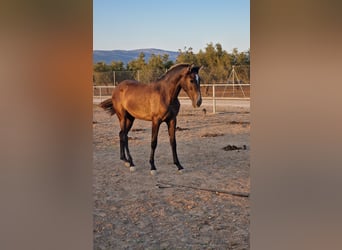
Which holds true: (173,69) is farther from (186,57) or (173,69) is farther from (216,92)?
(216,92)

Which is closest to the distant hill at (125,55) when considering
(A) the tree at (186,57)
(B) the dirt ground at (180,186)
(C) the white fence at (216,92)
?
(A) the tree at (186,57)

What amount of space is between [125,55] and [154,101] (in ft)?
1.14

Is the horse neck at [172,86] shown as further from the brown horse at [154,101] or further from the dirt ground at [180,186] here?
the dirt ground at [180,186]

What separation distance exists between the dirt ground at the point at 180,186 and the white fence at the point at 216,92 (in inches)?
3.2

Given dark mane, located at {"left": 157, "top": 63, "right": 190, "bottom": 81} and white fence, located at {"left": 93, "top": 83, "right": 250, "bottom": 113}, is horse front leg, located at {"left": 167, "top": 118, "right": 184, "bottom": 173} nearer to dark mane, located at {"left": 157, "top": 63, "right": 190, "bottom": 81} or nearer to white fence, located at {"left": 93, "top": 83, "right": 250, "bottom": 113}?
white fence, located at {"left": 93, "top": 83, "right": 250, "bottom": 113}

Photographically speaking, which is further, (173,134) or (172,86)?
(173,134)

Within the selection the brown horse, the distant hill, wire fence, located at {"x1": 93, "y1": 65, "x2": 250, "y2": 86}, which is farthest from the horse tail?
the distant hill

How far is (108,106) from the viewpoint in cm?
256

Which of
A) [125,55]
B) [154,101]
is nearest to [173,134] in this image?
[154,101]

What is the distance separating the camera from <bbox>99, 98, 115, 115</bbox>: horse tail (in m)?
2.54

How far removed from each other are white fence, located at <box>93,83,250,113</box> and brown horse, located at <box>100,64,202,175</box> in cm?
5
